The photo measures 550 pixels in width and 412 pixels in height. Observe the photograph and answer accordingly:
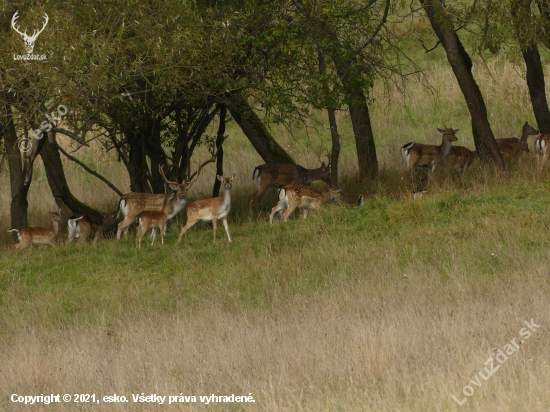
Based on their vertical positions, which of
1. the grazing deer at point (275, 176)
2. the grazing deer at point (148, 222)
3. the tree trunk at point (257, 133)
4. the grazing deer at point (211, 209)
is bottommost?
the grazing deer at point (148, 222)

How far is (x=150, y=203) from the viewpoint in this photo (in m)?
12.3

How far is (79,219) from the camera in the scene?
39.7ft

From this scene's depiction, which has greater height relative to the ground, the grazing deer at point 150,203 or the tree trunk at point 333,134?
the tree trunk at point 333,134

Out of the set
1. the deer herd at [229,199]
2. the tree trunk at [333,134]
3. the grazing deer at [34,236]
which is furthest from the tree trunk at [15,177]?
the tree trunk at [333,134]

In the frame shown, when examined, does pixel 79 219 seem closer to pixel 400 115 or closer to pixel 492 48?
pixel 492 48

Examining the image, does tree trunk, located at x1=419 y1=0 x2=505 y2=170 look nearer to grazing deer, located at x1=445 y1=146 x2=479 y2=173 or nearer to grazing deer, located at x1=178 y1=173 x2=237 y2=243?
grazing deer, located at x1=445 y1=146 x2=479 y2=173

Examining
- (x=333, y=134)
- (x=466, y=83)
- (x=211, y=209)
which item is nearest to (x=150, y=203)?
(x=211, y=209)

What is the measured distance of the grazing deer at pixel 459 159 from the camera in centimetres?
1385

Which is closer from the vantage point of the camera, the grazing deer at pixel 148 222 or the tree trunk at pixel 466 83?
the grazing deer at pixel 148 222

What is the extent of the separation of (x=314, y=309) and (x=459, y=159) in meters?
7.86

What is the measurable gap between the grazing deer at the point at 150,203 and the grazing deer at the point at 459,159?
16.5 feet

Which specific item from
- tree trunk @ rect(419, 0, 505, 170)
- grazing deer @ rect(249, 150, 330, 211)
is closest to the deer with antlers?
grazing deer @ rect(249, 150, 330, 211)

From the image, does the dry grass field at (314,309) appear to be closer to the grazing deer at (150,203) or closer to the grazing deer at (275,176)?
the grazing deer at (150,203)

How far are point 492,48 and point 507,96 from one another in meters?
8.48
